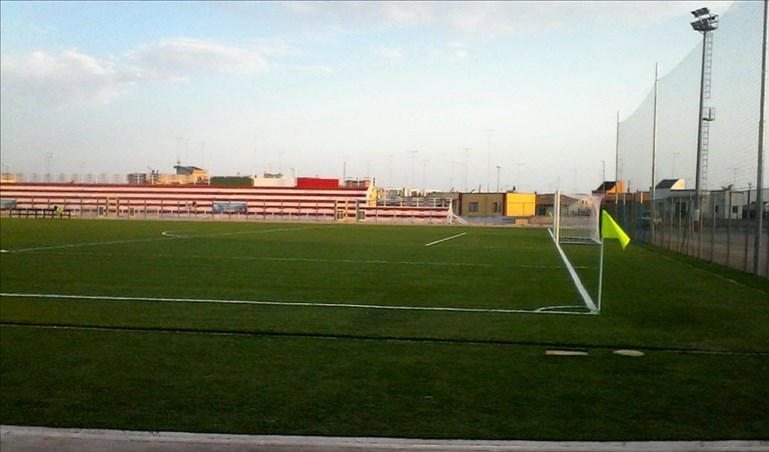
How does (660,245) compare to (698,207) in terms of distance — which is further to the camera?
(660,245)

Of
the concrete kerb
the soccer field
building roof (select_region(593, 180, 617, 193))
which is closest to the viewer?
the concrete kerb

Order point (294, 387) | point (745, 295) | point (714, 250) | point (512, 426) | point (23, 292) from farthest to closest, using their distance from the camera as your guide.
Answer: point (714, 250) < point (745, 295) < point (23, 292) < point (294, 387) < point (512, 426)

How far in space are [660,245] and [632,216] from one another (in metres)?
8.25

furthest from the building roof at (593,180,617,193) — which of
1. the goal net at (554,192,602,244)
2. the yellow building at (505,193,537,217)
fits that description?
the goal net at (554,192,602,244)

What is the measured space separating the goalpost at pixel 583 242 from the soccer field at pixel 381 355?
37 cm

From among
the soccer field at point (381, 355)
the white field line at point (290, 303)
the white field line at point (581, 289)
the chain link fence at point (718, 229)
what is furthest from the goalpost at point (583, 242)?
the chain link fence at point (718, 229)

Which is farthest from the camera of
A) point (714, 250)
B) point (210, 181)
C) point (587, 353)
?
point (210, 181)

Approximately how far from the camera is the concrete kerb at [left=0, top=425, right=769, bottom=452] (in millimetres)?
5156

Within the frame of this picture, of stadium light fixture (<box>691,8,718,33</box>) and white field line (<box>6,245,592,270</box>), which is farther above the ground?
stadium light fixture (<box>691,8,718,33</box>)

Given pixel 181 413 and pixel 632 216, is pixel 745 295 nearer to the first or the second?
pixel 181 413

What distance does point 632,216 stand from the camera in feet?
140

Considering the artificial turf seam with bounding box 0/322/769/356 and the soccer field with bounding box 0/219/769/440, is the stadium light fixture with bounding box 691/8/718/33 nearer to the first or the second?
the soccer field with bounding box 0/219/769/440

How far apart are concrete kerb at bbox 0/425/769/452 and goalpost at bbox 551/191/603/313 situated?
674cm

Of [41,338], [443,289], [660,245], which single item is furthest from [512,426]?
[660,245]
